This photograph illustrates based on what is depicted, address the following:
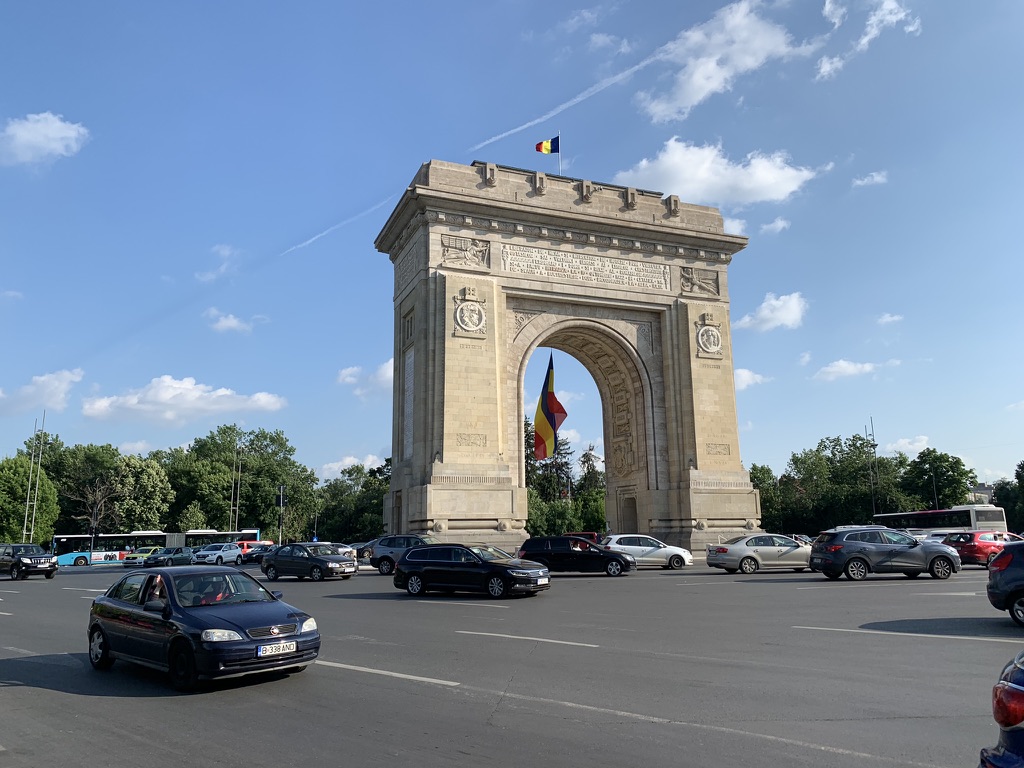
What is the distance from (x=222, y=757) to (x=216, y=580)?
11.9 ft

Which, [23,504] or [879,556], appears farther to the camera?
[23,504]

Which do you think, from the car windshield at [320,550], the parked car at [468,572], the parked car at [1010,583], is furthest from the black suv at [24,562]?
the parked car at [1010,583]

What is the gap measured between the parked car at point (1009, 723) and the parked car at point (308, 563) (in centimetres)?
2280

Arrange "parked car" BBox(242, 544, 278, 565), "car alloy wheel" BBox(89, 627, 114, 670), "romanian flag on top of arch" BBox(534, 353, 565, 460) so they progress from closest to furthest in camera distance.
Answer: "car alloy wheel" BBox(89, 627, 114, 670)
"romanian flag on top of arch" BBox(534, 353, 565, 460)
"parked car" BBox(242, 544, 278, 565)

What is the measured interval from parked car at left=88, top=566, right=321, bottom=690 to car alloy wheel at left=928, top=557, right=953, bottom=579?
1840 cm

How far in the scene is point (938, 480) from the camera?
73.1 meters

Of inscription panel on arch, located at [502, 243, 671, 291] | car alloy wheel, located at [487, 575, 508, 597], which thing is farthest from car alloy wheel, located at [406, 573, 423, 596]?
inscription panel on arch, located at [502, 243, 671, 291]

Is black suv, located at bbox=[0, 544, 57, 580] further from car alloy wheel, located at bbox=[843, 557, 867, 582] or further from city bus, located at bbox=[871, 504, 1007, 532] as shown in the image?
city bus, located at bbox=[871, 504, 1007, 532]

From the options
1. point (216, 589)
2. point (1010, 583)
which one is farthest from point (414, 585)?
point (1010, 583)

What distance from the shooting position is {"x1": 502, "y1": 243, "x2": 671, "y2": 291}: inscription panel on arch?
3356 cm

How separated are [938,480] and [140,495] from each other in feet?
248

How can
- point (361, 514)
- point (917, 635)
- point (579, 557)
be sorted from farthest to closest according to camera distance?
point (361, 514) → point (579, 557) → point (917, 635)

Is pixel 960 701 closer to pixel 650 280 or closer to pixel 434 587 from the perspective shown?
pixel 434 587

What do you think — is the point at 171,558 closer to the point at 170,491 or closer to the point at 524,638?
the point at 170,491
